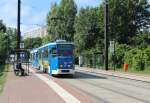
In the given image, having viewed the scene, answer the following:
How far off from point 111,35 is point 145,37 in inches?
244

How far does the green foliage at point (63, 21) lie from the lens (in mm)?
115812

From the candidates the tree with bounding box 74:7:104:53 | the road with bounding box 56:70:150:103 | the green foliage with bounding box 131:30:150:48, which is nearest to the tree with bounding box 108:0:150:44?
the green foliage with bounding box 131:30:150:48

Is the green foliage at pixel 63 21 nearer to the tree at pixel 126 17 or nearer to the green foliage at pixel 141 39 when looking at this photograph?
the tree at pixel 126 17

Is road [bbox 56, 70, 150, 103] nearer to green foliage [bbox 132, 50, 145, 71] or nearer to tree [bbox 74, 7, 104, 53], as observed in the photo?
green foliage [bbox 132, 50, 145, 71]

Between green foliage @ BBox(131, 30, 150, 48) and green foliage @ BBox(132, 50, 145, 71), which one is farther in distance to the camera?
green foliage @ BBox(131, 30, 150, 48)

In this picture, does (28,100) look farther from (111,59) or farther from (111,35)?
(111,35)

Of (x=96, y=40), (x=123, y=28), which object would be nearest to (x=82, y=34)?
(x=96, y=40)

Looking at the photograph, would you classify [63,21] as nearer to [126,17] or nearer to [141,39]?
[126,17]

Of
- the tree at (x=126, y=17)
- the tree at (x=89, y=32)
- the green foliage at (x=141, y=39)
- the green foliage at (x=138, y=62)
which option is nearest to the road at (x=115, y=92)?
the green foliage at (x=138, y=62)

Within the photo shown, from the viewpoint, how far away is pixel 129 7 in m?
87.9

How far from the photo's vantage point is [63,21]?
381 ft

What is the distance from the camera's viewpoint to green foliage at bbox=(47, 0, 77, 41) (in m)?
116

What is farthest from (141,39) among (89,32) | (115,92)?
(115,92)

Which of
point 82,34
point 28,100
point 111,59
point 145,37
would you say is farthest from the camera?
point 82,34
